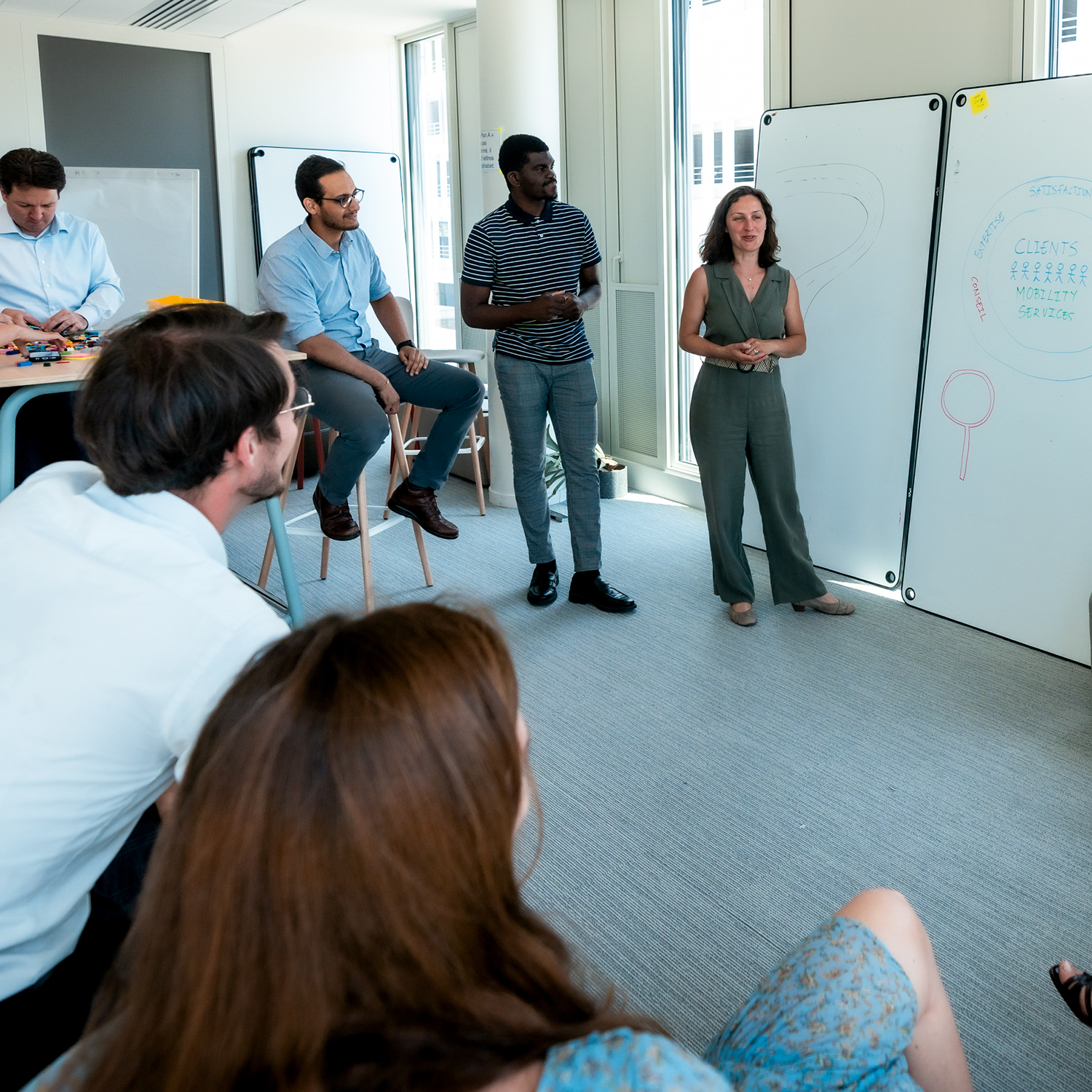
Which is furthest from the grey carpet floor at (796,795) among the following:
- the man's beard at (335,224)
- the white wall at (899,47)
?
the white wall at (899,47)

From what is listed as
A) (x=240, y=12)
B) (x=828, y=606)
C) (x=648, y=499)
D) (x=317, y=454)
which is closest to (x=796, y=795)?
(x=828, y=606)

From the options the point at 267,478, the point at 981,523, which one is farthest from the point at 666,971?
the point at 981,523

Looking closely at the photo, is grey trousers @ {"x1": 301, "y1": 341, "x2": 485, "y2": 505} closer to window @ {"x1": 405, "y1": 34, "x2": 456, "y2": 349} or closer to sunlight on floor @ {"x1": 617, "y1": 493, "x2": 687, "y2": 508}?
sunlight on floor @ {"x1": 617, "y1": 493, "x2": 687, "y2": 508}

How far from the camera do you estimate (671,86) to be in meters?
4.55

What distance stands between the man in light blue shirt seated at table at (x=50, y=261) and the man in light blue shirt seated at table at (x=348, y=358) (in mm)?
838

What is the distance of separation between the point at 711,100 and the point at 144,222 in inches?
125

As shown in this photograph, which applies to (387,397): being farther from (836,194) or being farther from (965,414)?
(965,414)

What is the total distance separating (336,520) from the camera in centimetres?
360

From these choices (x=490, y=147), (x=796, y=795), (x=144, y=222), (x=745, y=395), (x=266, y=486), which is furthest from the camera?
(x=144, y=222)

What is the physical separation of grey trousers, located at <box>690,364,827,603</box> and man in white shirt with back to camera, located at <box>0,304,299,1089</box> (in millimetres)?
2404

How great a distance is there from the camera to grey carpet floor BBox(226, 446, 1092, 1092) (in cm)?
186

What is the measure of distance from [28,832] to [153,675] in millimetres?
194

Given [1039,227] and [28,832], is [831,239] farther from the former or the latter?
[28,832]

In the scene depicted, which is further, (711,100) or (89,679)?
(711,100)
